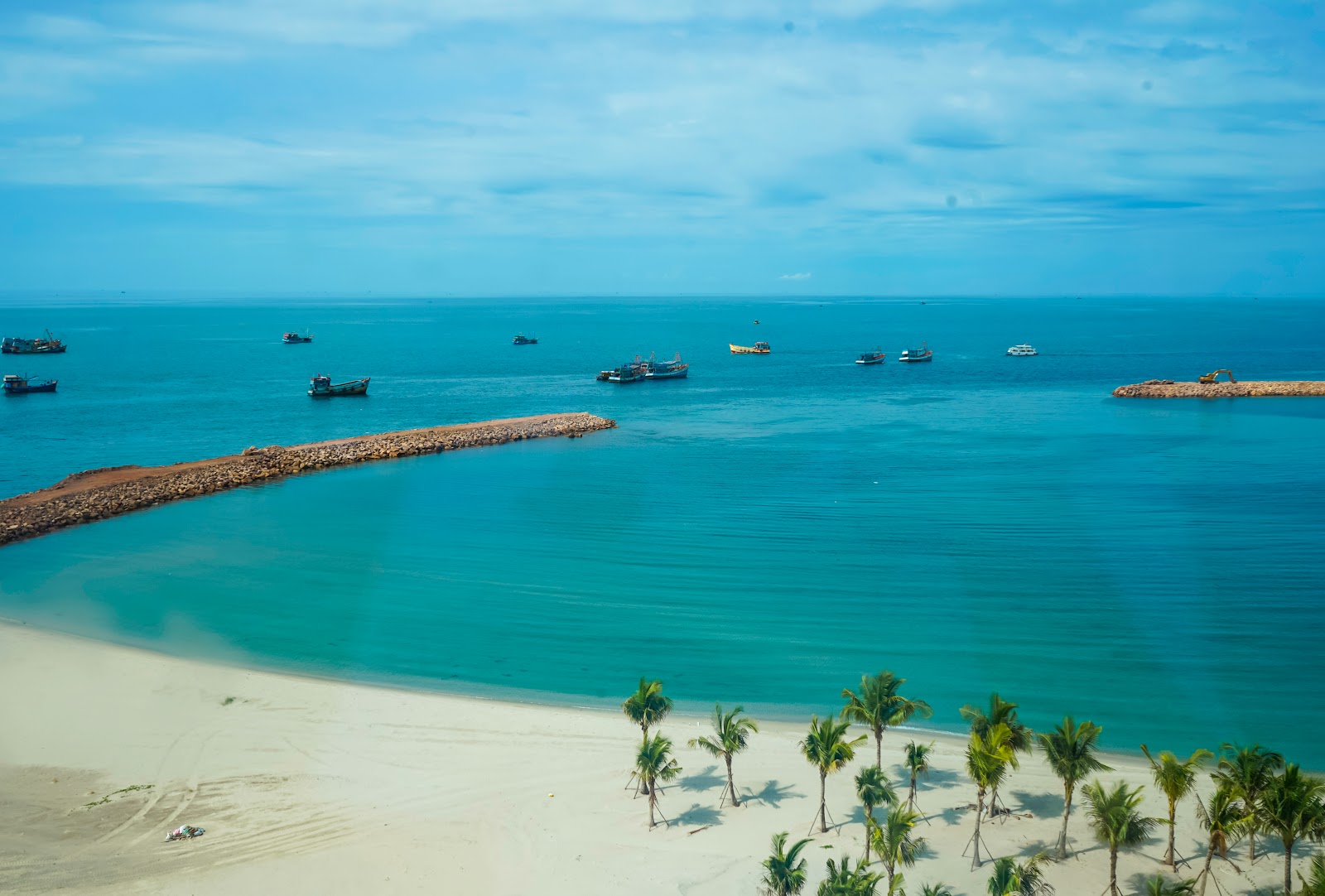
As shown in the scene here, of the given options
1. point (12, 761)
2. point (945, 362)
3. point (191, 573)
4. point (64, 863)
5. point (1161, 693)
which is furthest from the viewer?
point (945, 362)

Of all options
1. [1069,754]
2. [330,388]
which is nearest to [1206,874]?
[1069,754]

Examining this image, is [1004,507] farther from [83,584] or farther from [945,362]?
[945,362]

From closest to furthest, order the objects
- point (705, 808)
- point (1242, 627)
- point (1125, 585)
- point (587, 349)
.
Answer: point (705, 808), point (1242, 627), point (1125, 585), point (587, 349)

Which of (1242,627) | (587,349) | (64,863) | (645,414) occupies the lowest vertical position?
(64,863)

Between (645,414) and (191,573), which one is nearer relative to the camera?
(191,573)

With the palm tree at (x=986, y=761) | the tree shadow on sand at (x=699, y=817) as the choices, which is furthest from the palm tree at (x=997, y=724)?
the tree shadow on sand at (x=699, y=817)

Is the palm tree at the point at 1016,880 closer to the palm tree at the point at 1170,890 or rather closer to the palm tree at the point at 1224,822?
the palm tree at the point at 1170,890

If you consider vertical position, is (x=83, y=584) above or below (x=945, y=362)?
below

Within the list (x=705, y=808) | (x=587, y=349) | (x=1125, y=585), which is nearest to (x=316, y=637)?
(x=705, y=808)

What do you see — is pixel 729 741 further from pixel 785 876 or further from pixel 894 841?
pixel 894 841
